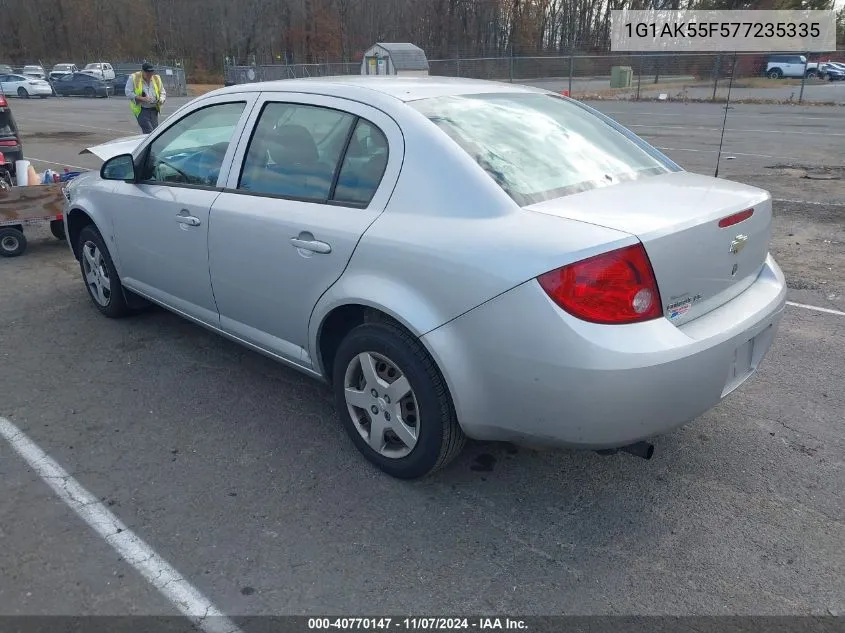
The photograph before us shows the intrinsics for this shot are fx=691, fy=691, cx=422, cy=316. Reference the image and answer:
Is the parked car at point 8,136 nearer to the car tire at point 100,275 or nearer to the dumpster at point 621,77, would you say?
the car tire at point 100,275

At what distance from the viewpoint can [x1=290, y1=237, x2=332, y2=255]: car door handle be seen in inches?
123

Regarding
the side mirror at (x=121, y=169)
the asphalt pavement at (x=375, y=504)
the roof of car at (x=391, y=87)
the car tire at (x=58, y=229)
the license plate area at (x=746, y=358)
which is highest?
the roof of car at (x=391, y=87)

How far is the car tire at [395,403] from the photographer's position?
2848 millimetres

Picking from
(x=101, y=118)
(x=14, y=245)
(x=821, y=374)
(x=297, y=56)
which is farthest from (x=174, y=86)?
(x=821, y=374)

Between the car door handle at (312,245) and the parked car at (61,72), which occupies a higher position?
the parked car at (61,72)

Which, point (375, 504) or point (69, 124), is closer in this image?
point (375, 504)

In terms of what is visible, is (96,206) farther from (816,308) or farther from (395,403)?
(816,308)

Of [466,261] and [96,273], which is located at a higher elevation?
[466,261]

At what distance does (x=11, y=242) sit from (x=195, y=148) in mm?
3944

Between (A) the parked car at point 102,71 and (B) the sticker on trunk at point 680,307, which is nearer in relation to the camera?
(B) the sticker on trunk at point 680,307

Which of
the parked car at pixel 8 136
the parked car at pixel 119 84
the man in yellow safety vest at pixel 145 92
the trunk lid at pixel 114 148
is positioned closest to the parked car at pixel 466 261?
the trunk lid at pixel 114 148

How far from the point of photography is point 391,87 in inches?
134

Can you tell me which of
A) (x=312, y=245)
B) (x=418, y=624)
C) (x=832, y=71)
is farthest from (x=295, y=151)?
(x=832, y=71)

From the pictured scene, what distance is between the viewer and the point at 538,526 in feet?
9.44
